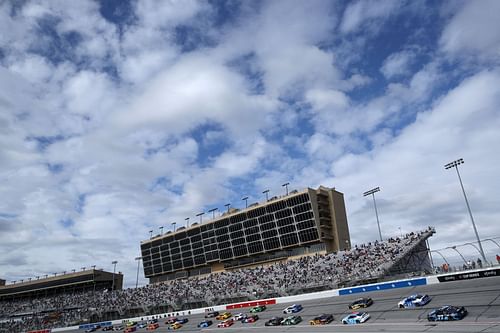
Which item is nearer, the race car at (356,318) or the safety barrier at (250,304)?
the race car at (356,318)

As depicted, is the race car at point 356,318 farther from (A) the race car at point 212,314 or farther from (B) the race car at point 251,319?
(A) the race car at point 212,314

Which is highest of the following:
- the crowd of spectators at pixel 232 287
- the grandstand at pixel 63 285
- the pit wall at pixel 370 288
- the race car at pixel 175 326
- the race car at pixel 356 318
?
the grandstand at pixel 63 285

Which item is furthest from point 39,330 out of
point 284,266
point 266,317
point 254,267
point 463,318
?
point 463,318

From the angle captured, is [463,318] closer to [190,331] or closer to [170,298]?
[190,331]

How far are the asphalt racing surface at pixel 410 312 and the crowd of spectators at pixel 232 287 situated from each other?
397 inches

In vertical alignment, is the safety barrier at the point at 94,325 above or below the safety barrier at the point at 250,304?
below

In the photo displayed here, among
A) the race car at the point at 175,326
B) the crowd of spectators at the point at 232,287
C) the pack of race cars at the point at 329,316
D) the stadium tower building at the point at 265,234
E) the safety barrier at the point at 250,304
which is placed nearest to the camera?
the pack of race cars at the point at 329,316

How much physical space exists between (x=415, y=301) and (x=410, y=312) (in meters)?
2.43

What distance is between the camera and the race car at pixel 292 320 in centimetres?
5634

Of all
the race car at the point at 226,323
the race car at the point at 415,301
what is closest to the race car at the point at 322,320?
the race car at the point at 415,301

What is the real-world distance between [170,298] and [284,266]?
97.0 ft

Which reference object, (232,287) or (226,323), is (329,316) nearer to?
(226,323)

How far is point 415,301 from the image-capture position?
49.2m

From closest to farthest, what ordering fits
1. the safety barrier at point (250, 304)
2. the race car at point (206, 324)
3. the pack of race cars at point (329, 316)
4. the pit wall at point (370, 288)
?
the pack of race cars at point (329, 316), the pit wall at point (370, 288), the race car at point (206, 324), the safety barrier at point (250, 304)
